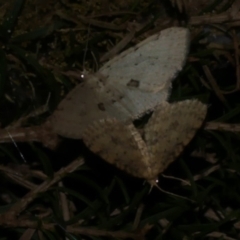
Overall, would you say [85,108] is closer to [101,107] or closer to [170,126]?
[101,107]

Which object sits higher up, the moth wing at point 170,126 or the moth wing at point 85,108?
the moth wing at point 85,108

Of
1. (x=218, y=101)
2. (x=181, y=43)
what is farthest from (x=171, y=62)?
(x=218, y=101)

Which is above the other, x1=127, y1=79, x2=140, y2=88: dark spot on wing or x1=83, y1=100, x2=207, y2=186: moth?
x1=127, y1=79, x2=140, y2=88: dark spot on wing

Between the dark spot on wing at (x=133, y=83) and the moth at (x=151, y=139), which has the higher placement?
the dark spot on wing at (x=133, y=83)

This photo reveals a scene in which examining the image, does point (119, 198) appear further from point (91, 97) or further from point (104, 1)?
point (104, 1)

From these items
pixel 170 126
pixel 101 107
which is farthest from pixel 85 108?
pixel 170 126
